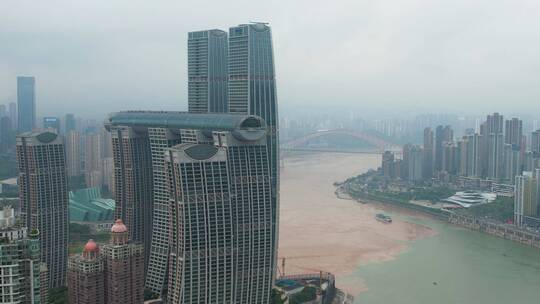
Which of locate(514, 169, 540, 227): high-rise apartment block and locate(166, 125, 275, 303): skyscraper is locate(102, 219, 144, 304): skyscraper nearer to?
locate(166, 125, 275, 303): skyscraper

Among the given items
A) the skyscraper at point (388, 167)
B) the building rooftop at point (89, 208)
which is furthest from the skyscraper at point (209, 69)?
the skyscraper at point (388, 167)

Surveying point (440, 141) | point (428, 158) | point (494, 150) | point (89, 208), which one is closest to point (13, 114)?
point (89, 208)

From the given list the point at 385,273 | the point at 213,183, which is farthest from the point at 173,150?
the point at 385,273

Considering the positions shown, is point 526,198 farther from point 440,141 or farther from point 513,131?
point 440,141

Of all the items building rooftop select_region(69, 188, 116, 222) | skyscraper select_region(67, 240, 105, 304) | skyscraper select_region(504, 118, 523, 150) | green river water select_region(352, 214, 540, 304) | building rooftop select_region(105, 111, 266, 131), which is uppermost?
building rooftop select_region(105, 111, 266, 131)

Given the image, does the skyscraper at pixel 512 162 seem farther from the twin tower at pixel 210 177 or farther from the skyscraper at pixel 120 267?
the skyscraper at pixel 120 267

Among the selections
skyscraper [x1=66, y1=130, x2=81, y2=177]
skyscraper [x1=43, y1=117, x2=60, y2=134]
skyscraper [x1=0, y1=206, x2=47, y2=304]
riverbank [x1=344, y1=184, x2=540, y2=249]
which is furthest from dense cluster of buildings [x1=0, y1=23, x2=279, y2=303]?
skyscraper [x1=66, y1=130, x2=81, y2=177]

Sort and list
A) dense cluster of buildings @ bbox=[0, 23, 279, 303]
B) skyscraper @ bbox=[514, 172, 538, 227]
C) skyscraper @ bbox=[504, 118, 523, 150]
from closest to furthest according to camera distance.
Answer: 1. dense cluster of buildings @ bbox=[0, 23, 279, 303]
2. skyscraper @ bbox=[514, 172, 538, 227]
3. skyscraper @ bbox=[504, 118, 523, 150]
